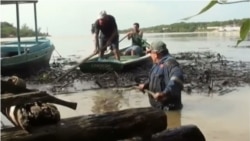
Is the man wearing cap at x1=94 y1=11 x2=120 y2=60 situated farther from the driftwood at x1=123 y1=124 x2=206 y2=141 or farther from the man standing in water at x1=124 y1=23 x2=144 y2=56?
the driftwood at x1=123 y1=124 x2=206 y2=141

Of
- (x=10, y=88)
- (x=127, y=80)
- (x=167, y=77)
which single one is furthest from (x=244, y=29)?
(x=127, y=80)

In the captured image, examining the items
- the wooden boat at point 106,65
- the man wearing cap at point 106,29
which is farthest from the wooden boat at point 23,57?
the man wearing cap at point 106,29

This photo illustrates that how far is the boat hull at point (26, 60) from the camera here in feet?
52.5

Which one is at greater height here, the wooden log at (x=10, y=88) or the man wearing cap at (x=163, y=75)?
the wooden log at (x=10, y=88)

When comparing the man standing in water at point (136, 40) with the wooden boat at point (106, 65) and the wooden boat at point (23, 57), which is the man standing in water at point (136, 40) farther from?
the wooden boat at point (23, 57)

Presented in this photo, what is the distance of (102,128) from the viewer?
12.4ft

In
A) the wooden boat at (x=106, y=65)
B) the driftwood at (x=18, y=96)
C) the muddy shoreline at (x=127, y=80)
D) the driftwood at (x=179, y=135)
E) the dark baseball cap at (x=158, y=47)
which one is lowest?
the muddy shoreline at (x=127, y=80)

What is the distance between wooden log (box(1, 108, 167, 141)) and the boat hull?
12.2 meters

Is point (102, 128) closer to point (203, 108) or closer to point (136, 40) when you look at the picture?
point (203, 108)

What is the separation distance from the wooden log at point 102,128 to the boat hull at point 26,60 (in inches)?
482

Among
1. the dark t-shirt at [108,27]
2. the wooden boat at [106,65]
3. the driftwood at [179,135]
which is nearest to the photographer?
the driftwood at [179,135]

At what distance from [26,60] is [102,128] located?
13.7 m

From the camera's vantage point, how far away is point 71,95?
13.3 meters

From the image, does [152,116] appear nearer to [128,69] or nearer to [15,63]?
[128,69]
